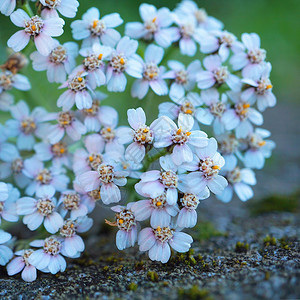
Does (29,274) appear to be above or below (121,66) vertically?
below

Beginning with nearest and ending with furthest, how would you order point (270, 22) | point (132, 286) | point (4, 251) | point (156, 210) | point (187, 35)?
point (132, 286), point (156, 210), point (4, 251), point (187, 35), point (270, 22)

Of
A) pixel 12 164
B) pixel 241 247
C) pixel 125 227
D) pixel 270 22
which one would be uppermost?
pixel 270 22

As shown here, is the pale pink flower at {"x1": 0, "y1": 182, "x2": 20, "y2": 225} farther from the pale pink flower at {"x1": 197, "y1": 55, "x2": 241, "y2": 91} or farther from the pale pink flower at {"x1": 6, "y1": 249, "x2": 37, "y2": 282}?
the pale pink flower at {"x1": 197, "y1": 55, "x2": 241, "y2": 91}

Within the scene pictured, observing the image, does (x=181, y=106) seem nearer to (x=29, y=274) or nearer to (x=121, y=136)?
(x=121, y=136)

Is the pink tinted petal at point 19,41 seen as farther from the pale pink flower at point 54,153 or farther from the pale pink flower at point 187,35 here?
the pale pink flower at point 187,35

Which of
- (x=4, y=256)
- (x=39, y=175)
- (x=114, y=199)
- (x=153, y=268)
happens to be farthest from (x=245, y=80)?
(x=4, y=256)

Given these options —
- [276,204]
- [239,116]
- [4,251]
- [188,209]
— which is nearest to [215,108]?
[239,116]

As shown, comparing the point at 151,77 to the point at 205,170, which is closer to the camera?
the point at 205,170

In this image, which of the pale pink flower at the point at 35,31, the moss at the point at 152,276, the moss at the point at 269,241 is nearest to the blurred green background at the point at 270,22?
the pale pink flower at the point at 35,31
